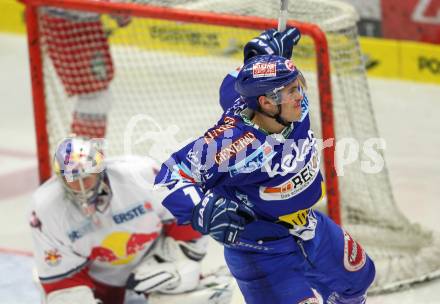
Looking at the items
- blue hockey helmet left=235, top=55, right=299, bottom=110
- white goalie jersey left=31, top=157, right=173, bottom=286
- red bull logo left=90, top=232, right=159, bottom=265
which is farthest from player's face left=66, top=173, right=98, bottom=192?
blue hockey helmet left=235, top=55, right=299, bottom=110

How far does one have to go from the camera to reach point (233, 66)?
6055mm

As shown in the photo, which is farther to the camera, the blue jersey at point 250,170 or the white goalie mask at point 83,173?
the white goalie mask at point 83,173

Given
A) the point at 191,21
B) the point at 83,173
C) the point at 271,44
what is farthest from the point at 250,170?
the point at 191,21

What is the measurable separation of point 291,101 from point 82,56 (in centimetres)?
245

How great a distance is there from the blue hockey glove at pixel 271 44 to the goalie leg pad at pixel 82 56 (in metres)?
1.84

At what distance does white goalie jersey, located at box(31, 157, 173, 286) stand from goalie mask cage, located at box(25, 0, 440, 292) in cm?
79

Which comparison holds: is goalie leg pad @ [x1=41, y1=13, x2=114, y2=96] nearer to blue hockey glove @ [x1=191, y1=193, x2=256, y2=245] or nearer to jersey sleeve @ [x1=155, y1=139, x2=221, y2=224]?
jersey sleeve @ [x1=155, y1=139, x2=221, y2=224]

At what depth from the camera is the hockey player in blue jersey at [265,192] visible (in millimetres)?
3848

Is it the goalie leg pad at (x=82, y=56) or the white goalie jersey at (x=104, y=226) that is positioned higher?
the goalie leg pad at (x=82, y=56)

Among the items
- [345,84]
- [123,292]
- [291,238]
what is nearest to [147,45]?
[345,84]

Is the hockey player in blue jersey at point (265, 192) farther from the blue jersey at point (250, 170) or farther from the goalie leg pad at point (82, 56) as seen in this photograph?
the goalie leg pad at point (82, 56)

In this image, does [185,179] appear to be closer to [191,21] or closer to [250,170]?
[250,170]

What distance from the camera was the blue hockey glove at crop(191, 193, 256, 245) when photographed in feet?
12.2

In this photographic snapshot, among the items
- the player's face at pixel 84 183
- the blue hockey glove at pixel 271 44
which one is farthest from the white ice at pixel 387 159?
the blue hockey glove at pixel 271 44
